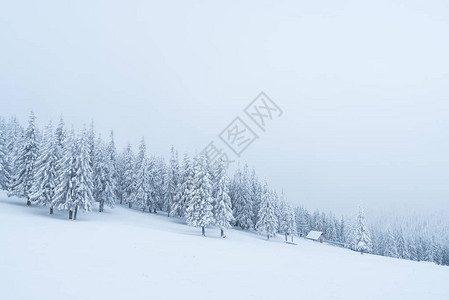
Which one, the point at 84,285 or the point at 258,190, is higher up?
the point at 258,190

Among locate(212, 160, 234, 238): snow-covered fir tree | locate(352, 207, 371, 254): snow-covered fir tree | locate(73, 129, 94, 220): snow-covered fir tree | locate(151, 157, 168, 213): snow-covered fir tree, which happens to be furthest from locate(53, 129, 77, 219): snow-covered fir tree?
locate(352, 207, 371, 254): snow-covered fir tree

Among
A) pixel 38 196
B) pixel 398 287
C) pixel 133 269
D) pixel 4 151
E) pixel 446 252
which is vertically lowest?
pixel 446 252

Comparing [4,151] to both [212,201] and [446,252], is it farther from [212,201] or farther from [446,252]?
[446,252]

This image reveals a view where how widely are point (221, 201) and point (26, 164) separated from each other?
3114 centimetres

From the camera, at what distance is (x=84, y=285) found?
12.4 metres

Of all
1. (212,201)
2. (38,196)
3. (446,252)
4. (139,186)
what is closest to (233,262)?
(212,201)

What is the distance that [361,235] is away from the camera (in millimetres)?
66250

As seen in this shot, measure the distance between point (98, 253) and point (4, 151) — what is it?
43129 mm

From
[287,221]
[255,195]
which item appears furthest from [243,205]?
[287,221]

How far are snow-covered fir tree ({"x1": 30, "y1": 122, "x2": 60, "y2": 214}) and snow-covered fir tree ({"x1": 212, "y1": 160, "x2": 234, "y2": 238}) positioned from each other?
24724 mm

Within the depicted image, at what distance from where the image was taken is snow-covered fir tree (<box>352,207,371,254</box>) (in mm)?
65375

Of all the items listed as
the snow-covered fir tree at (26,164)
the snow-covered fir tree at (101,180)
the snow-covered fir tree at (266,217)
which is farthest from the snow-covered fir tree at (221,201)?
the snow-covered fir tree at (26,164)

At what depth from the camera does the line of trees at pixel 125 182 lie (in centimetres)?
3966

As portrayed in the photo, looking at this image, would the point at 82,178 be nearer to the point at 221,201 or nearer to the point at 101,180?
the point at 101,180
